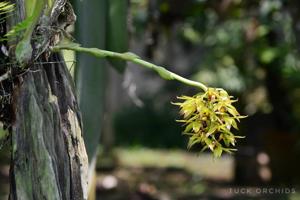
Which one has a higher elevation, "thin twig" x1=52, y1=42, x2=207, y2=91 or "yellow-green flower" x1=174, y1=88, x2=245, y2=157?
"thin twig" x1=52, y1=42, x2=207, y2=91

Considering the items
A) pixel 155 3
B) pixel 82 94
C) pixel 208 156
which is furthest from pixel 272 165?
pixel 82 94

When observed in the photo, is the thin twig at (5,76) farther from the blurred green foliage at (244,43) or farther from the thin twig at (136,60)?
the blurred green foliage at (244,43)

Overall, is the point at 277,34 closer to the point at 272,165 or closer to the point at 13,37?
the point at 272,165

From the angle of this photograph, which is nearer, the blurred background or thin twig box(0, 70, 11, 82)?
thin twig box(0, 70, 11, 82)

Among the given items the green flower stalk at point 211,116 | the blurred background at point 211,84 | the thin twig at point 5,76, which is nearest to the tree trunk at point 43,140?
the thin twig at point 5,76

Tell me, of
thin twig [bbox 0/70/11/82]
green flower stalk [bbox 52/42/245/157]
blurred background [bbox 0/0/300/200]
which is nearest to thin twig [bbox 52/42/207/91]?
green flower stalk [bbox 52/42/245/157]

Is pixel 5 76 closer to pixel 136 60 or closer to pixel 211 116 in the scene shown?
pixel 136 60

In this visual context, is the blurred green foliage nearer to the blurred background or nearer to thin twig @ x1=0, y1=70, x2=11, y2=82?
the blurred background
